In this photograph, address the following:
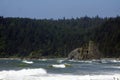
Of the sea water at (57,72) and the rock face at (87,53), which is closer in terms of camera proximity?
the sea water at (57,72)

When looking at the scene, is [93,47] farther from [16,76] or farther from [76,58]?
[16,76]

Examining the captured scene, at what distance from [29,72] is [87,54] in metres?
119

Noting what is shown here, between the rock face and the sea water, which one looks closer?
the sea water

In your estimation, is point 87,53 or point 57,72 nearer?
point 57,72

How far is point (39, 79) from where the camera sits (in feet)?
135

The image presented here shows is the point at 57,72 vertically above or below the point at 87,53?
below

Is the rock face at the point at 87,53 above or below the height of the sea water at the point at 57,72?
above

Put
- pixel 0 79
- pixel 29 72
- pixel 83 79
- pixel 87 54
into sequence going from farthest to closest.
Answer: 1. pixel 87 54
2. pixel 29 72
3. pixel 83 79
4. pixel 0 79

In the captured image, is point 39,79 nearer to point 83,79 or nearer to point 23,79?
point 23,79

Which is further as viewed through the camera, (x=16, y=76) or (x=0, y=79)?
(x=16, y=76)

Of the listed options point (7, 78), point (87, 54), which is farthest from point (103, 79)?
point (87, 54)

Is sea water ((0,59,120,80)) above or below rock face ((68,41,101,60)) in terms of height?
below

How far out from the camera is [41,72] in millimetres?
52844

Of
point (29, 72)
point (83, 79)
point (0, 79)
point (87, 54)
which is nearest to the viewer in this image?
point (0, 79)
